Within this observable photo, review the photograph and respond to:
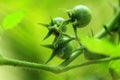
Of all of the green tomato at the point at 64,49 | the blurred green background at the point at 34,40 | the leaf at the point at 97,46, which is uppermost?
the leaf at the point at 97,46

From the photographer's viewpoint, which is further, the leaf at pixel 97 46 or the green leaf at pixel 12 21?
the green leaf at pixel 12 21

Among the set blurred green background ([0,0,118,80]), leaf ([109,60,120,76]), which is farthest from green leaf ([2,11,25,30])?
leaf ([109,60,120,76])

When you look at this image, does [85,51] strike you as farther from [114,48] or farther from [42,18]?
[42,18]

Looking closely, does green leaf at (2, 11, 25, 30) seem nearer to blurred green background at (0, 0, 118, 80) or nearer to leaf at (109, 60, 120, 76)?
blurred green background at (0, 0, 118, 80)

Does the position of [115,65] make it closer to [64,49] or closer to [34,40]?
[64,49]

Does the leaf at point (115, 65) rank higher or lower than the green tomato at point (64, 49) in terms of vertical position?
lower

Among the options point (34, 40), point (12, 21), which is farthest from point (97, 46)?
point (34, 40)

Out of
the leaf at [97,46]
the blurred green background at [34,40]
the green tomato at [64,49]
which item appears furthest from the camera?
the blurred green background at [34,40]

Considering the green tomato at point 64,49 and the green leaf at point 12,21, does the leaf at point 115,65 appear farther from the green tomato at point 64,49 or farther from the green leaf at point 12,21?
the green leaf at point 12,21

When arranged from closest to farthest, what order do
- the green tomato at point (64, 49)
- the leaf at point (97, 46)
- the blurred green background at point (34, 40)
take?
the leaf at point (97, 46), the green tomato at point (64, 49), the blurred green background at point (34, 40)

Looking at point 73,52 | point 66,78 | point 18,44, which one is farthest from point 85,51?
point 18,44

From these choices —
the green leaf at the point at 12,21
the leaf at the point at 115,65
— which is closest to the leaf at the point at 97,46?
the leaf at the point at 115,65
